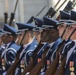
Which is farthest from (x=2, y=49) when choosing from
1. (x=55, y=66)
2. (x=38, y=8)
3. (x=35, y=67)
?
(x=38, y=8)

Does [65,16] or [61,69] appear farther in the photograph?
[65,16]

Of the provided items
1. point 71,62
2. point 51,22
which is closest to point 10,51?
point 51,22

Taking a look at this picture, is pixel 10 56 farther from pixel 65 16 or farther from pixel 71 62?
pixel 71 62

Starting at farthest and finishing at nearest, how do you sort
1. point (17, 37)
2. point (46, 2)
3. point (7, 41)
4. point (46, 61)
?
point (46, 2)
point (7, 41)
point (17, 37)
point (46, 61)

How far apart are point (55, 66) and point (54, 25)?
0.56 metres

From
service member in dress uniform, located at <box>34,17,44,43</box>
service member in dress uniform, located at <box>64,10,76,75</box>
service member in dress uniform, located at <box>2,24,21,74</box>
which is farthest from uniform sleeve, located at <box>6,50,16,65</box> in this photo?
service member in dress uniform, located at <box>64,10,76,75</box>

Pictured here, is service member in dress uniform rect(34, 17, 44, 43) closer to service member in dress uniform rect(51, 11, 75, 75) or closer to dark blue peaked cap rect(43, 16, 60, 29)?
dark blue peaked cap rect(43, 16, 60, 29)

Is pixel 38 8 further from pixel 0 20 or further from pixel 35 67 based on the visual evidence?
pixel 35 67

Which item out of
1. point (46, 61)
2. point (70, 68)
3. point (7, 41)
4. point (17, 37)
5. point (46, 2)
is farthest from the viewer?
point (46, 2)

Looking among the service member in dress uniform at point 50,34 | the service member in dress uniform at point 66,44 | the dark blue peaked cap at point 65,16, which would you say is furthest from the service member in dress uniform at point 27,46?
the service member in dress uniform at point 66,44

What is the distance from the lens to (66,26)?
12.7 ft

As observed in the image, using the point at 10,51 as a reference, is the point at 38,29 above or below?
above

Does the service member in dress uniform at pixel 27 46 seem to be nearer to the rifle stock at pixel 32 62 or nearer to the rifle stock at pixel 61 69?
the rifle stock at pixel 32 62

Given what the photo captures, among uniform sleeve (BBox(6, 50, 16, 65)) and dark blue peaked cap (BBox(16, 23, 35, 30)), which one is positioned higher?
dark blue peaked cap (BBox(16, 23, 35, 30))
